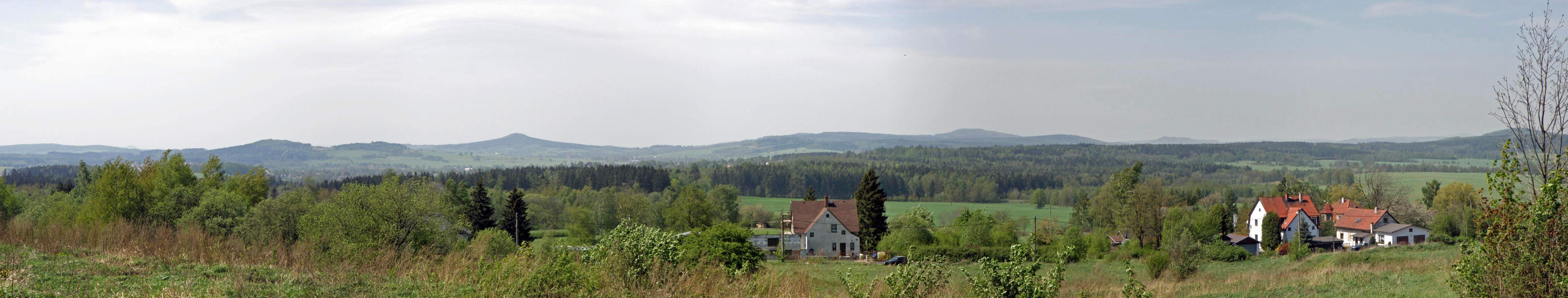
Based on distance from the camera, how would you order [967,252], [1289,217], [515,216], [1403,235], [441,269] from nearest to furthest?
[441,269] → [967,252] → [515,216] → [1403,235] → [1289,217]

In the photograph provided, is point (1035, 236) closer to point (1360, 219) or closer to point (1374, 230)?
point (1374, 230)

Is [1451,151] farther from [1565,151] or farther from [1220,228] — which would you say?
[1565,151]

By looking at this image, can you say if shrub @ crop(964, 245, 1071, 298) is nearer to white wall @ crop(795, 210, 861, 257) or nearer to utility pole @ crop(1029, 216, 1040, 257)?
utility pole @ crop(1029, 216, 1040, 257)

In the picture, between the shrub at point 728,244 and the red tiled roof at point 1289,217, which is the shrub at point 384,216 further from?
the red tiled roof at point 1289,217

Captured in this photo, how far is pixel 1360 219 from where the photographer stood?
57.3 meters

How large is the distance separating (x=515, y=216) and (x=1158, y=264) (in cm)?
3742

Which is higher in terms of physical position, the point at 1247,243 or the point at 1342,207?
the point at 1342,207

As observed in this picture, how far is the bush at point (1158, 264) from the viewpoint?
90.6 feet

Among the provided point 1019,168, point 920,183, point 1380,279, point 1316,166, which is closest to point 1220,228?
point 1380,279

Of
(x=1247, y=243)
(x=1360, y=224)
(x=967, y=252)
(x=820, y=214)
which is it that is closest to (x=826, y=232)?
(x=820, y=214)

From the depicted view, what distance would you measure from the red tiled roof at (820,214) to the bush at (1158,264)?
2223 cm

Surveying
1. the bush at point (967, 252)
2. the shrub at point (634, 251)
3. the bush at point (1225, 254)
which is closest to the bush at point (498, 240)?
the bush at point (967, 252)

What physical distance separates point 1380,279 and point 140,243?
22188 mm

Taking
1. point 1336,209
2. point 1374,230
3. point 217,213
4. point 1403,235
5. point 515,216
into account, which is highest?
point 217,213
